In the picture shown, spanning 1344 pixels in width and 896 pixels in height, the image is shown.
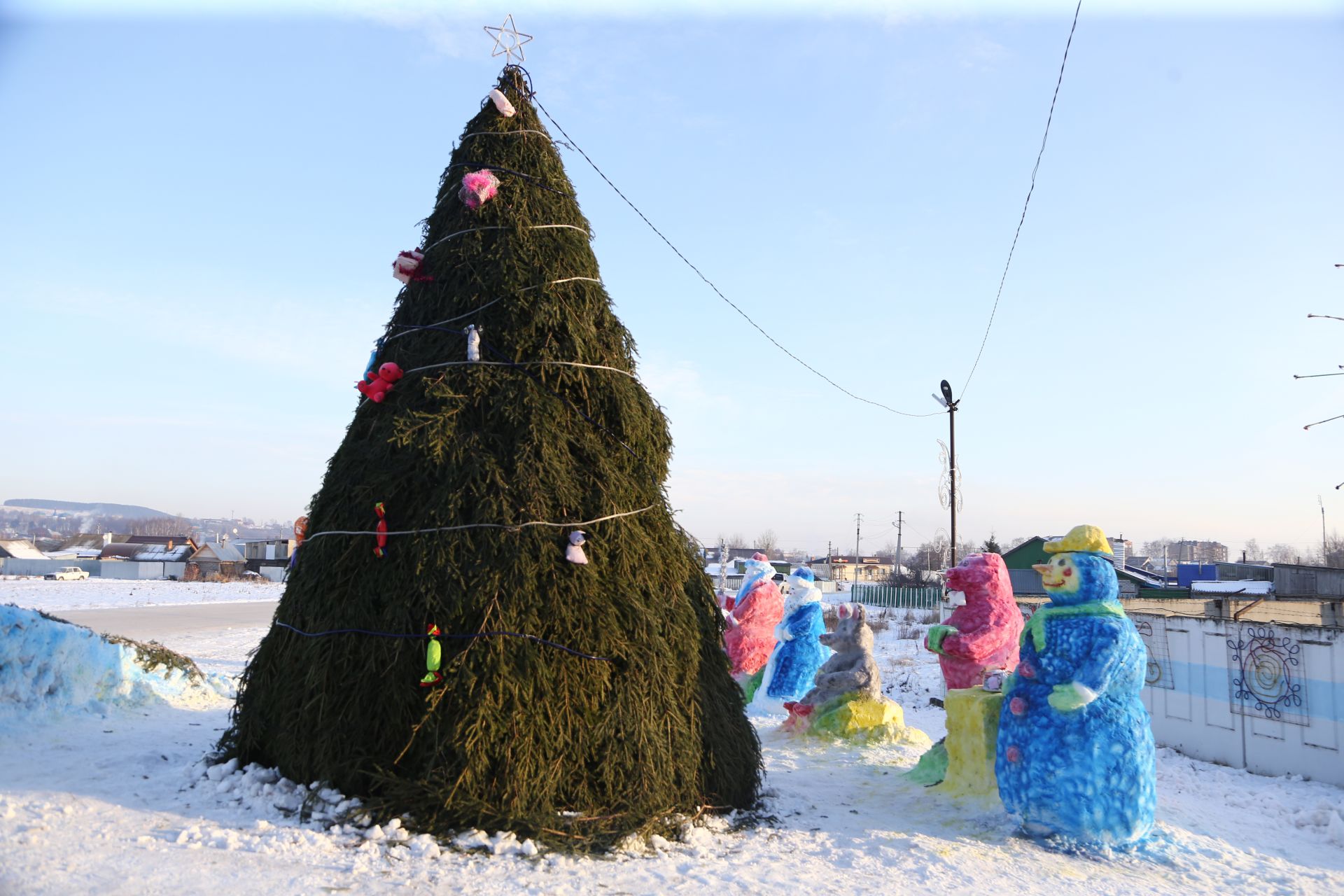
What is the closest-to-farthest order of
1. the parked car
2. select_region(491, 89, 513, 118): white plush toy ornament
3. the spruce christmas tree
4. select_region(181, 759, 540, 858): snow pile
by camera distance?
1. select_region(181, 759, 540, 858): snow pile
2. the spruce christmas tree
3. select_region(491, 89, 513, 118): white plush toy ornament
4. the parked car

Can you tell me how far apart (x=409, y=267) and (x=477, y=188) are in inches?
29.7

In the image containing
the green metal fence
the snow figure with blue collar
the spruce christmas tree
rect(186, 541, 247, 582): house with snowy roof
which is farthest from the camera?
rect(186, 541, 247, 582): house with snowy roof

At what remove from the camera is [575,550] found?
16.5ft

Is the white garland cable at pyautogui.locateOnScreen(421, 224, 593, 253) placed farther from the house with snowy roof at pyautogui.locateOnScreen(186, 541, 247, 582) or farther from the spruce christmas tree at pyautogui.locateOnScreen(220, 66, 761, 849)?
the house with snowy roof at pyautogui.locateOnScreen(186, 541, 247, 582)

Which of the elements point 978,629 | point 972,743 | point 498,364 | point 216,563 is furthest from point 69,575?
point 972,743

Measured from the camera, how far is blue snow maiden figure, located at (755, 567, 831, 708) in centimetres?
1090

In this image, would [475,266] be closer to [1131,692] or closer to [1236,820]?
[1131,692]

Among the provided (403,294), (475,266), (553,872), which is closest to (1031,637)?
(553,872)

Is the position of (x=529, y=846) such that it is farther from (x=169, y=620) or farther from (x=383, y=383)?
(x=169, y=620)

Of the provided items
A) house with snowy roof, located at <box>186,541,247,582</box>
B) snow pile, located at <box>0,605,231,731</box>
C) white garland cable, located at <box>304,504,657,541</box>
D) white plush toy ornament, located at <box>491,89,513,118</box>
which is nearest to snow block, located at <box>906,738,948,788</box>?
white garland cable, located at <box>304,504,657,541</box>

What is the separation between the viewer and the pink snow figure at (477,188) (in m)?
5.89

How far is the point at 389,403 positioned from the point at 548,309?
128cm

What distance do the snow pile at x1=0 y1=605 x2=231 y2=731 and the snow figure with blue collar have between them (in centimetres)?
698

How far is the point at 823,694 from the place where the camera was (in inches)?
365
